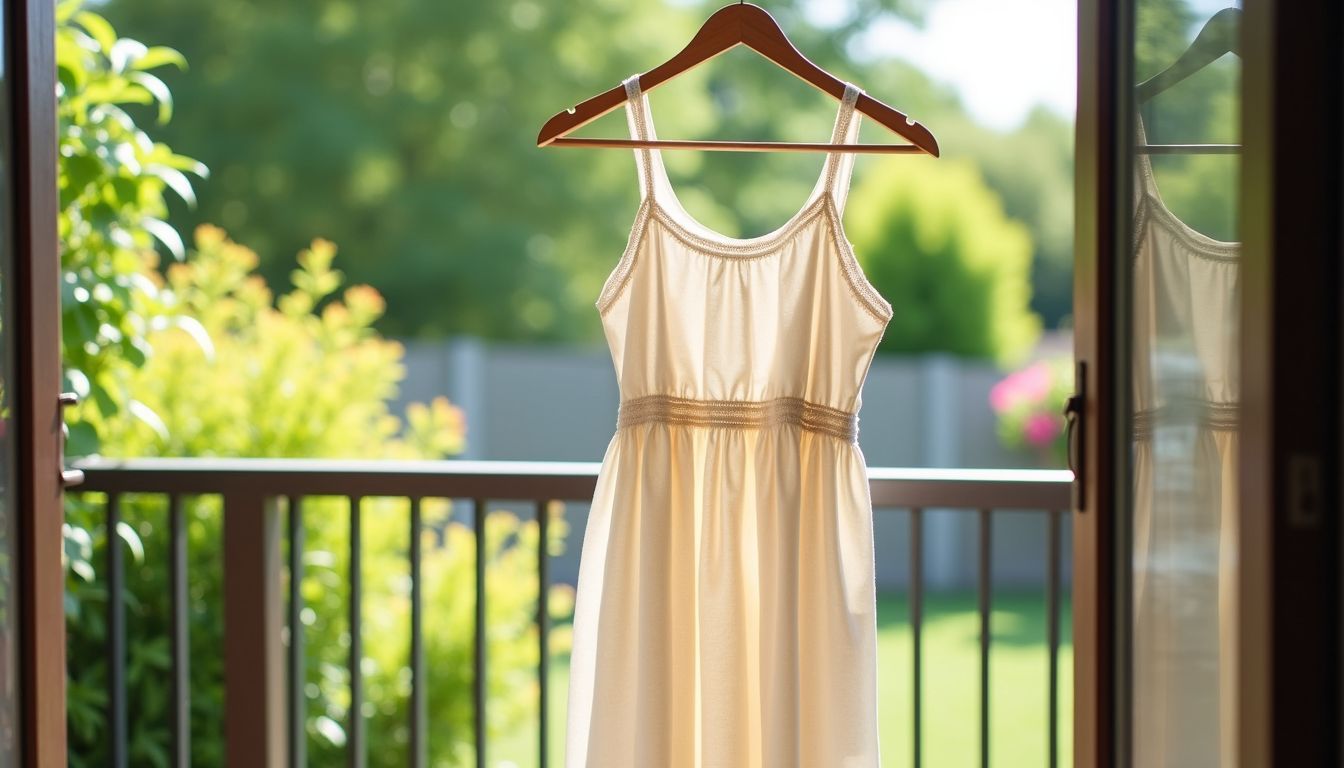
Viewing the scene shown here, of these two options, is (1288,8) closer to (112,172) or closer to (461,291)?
(112,172)

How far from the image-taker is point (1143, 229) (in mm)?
1299

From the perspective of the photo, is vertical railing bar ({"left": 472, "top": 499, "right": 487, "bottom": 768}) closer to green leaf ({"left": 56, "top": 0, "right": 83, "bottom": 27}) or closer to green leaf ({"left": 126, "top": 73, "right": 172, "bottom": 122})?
green leaf ({"left": 126, "top": 73, "right": 172, "bottom": 122})

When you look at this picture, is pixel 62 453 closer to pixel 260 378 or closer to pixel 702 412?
pixel 702 412

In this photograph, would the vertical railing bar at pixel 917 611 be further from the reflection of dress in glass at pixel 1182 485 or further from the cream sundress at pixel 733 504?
the reflection of dress in glass at pixel 1182 485

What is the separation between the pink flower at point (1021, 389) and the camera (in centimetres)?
744

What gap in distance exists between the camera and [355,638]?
203 centimetres

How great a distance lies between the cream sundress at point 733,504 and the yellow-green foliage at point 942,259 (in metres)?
7.47

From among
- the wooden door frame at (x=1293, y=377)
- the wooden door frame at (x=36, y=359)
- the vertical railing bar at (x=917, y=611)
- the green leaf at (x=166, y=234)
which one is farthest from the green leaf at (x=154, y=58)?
the wooden door frame at (x=1293, y=377)

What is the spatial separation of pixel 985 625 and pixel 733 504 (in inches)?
21.9

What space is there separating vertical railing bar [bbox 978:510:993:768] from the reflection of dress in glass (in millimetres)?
582

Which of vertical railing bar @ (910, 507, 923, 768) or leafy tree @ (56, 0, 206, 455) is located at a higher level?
leafy tree @ (56, 0, 206, 455)

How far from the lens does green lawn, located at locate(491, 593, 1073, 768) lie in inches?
175

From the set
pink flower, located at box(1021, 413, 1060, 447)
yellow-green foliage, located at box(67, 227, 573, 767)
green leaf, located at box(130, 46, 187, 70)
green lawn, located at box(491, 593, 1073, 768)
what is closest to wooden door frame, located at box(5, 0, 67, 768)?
green leaf, located at box(130, 46, 187, 70)

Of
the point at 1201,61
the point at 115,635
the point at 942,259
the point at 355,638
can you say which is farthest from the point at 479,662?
the point at 942,259
